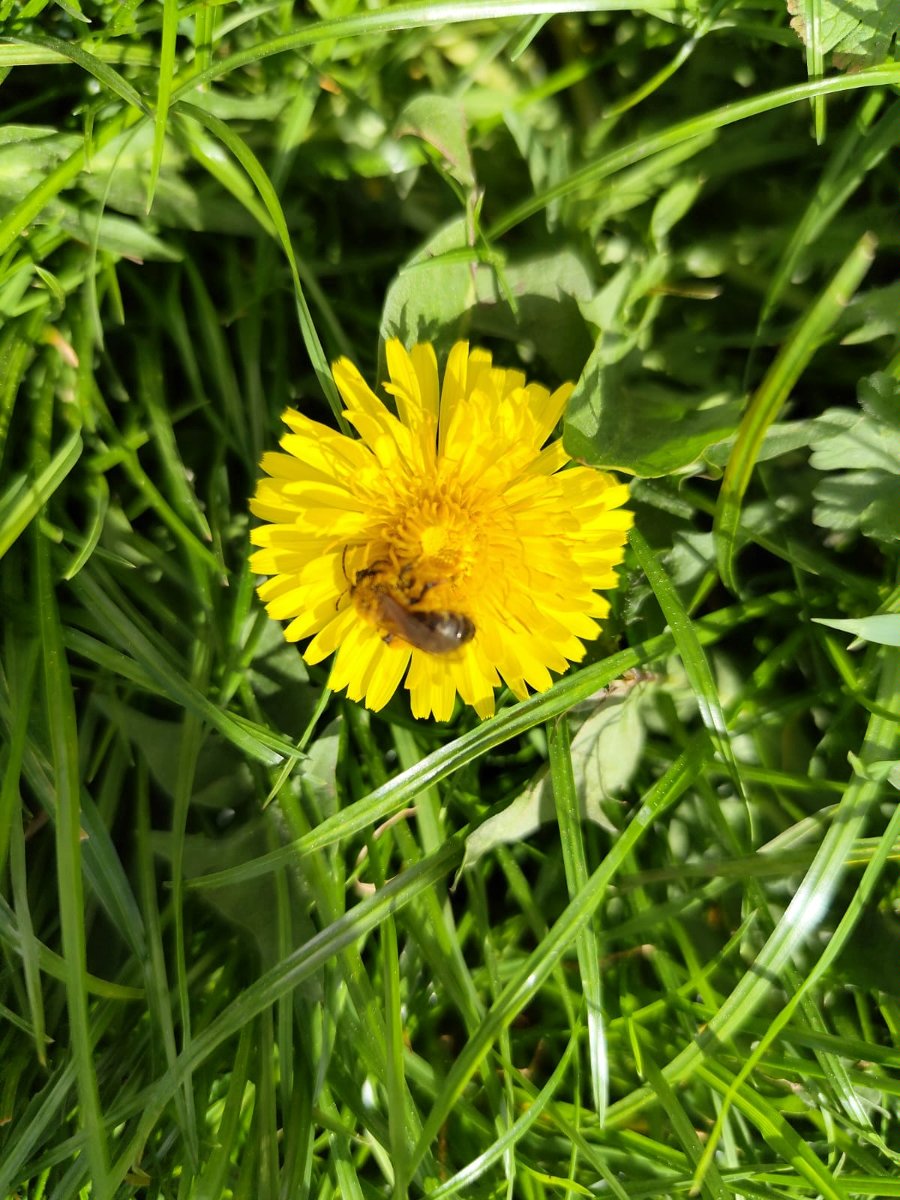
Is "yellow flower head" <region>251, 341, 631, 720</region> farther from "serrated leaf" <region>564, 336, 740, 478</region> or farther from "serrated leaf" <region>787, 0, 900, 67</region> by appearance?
"serrated leaf" <region>787, 0, 900, 67</region>

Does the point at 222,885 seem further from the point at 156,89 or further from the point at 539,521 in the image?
the point at 156,89

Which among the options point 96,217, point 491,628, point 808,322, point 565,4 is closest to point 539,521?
point 491,628

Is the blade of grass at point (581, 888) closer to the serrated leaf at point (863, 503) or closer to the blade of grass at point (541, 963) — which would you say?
the blade of grass at point (541, 963)

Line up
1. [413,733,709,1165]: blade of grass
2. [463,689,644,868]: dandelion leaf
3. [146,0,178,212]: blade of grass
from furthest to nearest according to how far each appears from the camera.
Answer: [463,689,644,868]: dandelion leaf, [413,733,709,1165]: blade of grass, [146,0,178,212]: blade of grass

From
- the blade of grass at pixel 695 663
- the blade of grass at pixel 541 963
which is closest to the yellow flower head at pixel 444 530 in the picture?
the blade of grass at pixel 695 663

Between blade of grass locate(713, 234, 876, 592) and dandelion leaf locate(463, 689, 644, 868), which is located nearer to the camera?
blade of grass locate(713, 234, 876, 592)

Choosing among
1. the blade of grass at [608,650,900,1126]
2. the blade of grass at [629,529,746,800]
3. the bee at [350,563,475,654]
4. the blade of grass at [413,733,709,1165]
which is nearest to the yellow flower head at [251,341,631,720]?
the bee at [350,563,475,654]

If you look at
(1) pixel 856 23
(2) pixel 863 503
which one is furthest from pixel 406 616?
(1) pixel 856 23
